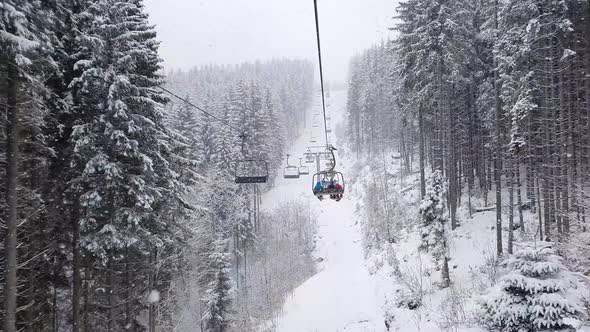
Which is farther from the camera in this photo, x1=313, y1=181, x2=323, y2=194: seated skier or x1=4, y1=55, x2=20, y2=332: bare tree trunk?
x1=313, y1=181, x2=323, y2=194: seated skier

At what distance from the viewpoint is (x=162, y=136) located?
15.0 metres

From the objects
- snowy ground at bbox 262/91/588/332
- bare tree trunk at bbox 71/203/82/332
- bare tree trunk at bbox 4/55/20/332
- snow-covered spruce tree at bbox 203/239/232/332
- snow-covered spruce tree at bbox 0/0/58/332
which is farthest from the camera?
snow-covered spruce tree at bbox 203/239/232/332

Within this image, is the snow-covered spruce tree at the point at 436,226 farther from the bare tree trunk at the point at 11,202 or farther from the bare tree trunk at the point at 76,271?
the bare tree trunk at the point at 11,202

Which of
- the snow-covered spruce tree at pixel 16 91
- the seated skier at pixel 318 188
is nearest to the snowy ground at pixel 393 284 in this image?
the seated skier at pixel 318 188

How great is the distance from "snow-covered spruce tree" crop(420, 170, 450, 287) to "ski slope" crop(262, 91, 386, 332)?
4.64 m

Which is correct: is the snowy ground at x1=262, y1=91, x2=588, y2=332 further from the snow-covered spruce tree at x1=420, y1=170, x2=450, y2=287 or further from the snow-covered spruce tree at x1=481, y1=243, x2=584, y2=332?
the snow-covered spruce tree at x1=481, y1=243, x2=584, y2=332

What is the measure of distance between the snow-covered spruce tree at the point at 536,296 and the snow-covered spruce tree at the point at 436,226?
31.8 ft

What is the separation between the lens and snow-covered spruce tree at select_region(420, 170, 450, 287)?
1903 centimetres

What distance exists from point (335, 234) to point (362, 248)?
30.8ft

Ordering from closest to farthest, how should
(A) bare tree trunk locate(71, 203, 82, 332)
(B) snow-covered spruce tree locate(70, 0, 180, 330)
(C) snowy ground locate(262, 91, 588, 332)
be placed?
1. (A) bare tree trunk locate(71, 203, 82, 332)
2. (B) snow-covered spruce tree locate(70, 0, 180, 330)
3. (C) snowy ground locate(262, 91, 588, 332)

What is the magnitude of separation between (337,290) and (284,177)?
12698mm

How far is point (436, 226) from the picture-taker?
19.2 m

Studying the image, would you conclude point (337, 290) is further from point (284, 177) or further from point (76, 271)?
point (76, 271)

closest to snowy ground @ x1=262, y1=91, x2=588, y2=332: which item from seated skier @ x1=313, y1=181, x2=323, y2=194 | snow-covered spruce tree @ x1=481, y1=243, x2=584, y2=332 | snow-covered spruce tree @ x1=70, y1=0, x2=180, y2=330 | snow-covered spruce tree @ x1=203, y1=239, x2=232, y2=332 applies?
snow-covered spruce tree @ x1=481, y1=243, x2=584, y2=332
